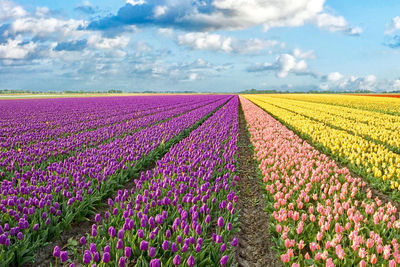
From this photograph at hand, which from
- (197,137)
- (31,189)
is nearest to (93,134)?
(197,137)

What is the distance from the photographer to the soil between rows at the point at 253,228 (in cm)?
462

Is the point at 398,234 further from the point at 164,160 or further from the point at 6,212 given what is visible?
the point at 6,212

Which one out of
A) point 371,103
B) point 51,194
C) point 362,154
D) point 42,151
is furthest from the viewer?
point 371,103

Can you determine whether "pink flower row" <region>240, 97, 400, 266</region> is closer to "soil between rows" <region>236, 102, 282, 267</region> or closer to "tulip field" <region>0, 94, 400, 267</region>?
"tulip field" <region>0, 94, 400, 267</region>

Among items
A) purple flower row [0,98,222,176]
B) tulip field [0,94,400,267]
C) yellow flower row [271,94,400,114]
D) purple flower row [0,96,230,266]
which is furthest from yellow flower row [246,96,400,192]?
yellow flower row [271,94,400,114]

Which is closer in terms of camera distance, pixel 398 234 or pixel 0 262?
pixel 0 262

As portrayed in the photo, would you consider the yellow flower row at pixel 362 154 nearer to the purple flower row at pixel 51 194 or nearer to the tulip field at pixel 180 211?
the tulip field at pixel 180 211

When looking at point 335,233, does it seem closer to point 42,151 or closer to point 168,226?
point 168,226

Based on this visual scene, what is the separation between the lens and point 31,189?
223 inches

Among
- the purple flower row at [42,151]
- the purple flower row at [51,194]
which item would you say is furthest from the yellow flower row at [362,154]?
the purple flower row at [42,151]

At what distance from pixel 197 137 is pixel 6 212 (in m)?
8.61

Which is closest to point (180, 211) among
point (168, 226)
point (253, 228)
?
point (168, 226)

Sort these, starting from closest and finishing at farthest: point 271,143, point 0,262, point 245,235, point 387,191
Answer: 1. point 0,262
2. point 245,235
3. point 387,191
4. point 271,143

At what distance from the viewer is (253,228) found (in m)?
5.73
